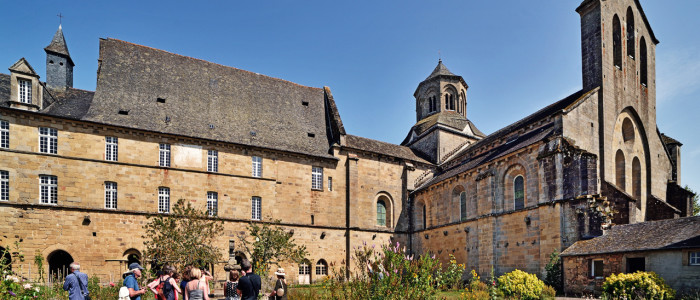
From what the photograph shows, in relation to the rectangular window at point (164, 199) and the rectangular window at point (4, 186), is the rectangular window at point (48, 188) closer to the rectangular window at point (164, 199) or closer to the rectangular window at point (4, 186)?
the rectangular window at point (4, 186)

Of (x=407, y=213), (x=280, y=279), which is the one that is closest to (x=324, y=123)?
(x=407, y=213)

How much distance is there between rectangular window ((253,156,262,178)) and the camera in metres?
27.7

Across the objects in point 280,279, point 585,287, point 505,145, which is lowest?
point 585,287

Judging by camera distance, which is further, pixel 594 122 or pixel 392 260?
pixel 594 122

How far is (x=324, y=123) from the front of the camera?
32844mm

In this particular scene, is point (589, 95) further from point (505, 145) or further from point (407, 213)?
point (407, 213)

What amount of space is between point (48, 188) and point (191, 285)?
17.5 metres

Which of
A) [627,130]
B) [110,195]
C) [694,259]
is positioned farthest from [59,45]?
[627,130]

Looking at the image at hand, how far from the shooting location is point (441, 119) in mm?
37469

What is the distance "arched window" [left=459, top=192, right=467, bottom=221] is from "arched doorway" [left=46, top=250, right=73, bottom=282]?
70.3 ft

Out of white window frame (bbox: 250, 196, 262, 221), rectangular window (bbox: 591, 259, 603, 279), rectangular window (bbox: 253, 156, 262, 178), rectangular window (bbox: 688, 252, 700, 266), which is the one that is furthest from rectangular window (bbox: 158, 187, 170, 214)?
rectangular window (bbox: 688, 252, 700, 266)

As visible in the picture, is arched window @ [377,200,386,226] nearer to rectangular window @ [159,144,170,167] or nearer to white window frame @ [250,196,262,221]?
white window frame @ [250,196,262,221]

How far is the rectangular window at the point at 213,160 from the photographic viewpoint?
86.4 feet

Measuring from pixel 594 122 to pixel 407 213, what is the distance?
45.9 ft
